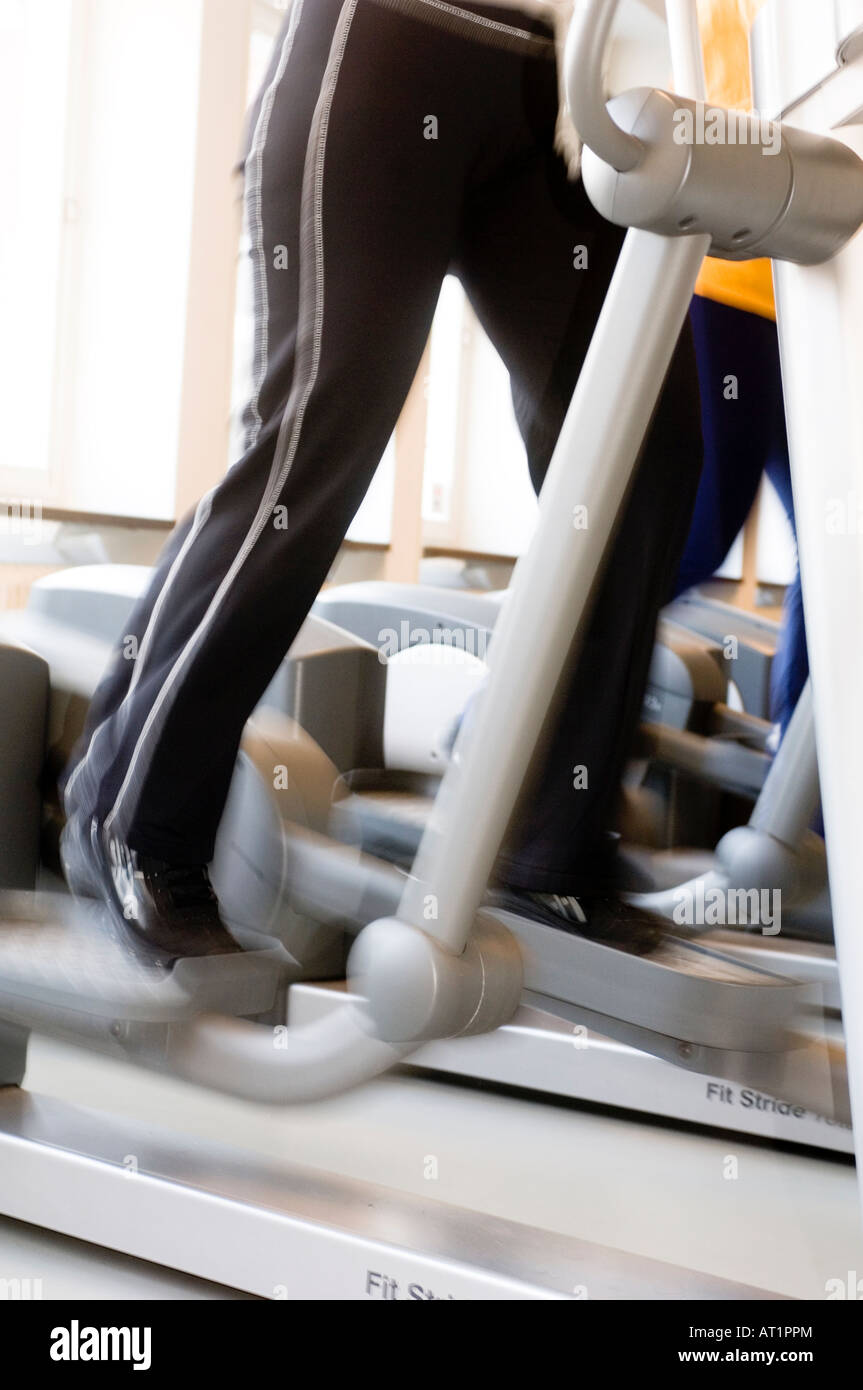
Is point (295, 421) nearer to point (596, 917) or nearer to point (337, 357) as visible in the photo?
point (337, 357)

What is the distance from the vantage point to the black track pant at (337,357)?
1.02m

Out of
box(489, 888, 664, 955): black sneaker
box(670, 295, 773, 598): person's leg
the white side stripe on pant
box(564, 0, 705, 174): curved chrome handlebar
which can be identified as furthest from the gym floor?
box(564, 0, 705, 174): curved chrome handlebar

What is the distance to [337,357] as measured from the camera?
103 cm

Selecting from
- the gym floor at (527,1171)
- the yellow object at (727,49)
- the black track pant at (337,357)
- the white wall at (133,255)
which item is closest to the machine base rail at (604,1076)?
the gym floor at (527,1171)

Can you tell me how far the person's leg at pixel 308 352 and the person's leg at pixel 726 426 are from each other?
579 mm

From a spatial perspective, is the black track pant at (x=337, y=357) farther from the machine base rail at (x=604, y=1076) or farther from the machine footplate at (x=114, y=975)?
the machine base rail at (x=604, y=1076)

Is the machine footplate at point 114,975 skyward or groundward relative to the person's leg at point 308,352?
groundward

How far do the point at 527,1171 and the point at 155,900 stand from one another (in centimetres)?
49

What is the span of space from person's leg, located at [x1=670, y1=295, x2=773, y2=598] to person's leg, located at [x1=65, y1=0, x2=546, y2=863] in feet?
1.90

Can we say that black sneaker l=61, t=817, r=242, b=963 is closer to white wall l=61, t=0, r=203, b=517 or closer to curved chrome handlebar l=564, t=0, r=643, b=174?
curved chrome handlebar l=564, t=0, r=643, b=174

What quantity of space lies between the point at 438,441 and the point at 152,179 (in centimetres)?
90

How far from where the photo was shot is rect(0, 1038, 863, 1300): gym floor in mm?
1035
